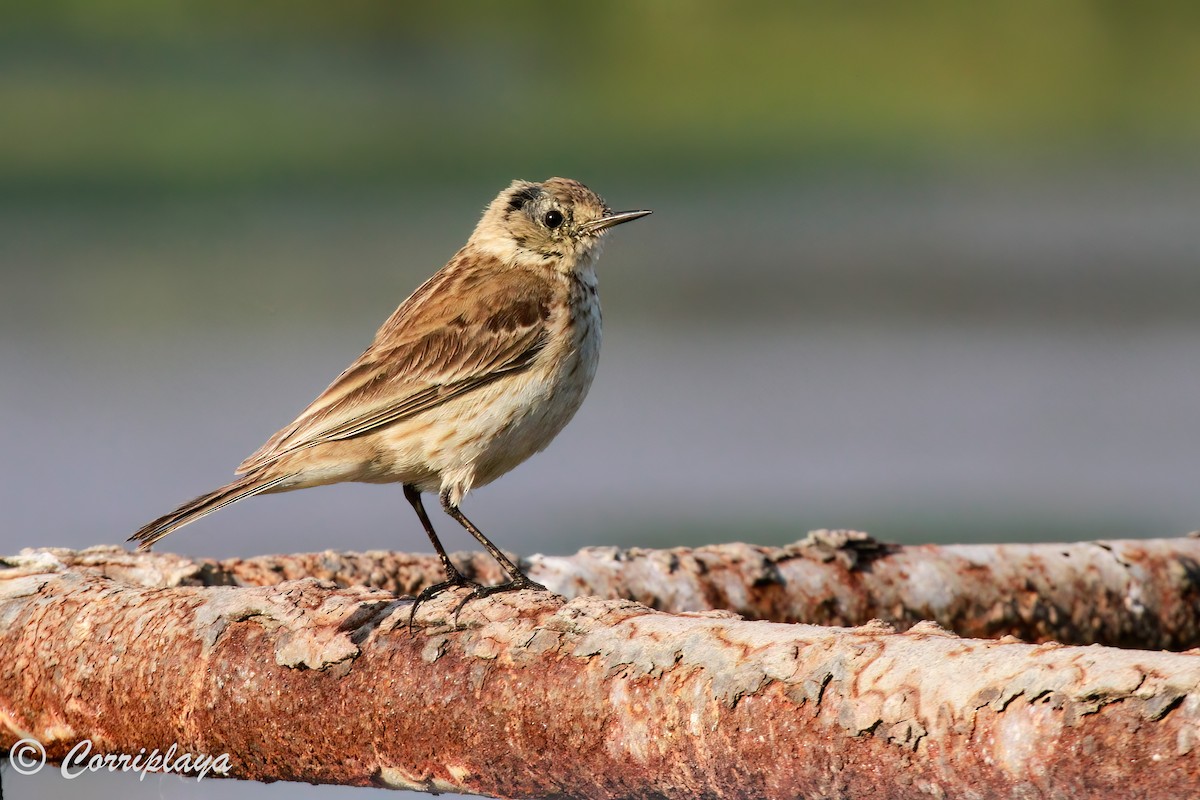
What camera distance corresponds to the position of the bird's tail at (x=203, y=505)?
5.09 m

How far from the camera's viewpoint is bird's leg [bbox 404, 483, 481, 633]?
172 inches

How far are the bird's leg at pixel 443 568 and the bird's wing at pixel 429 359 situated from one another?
0.39 m

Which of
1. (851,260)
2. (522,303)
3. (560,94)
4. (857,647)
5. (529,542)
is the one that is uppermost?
(560,94)

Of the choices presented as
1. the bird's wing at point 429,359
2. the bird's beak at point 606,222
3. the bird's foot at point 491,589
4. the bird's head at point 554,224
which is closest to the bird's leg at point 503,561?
the bird's foot at point 491,589

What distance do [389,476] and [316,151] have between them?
48.0ft

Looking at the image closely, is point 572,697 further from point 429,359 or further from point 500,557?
point 429,359

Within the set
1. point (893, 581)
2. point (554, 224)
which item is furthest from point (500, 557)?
point (554, 224)

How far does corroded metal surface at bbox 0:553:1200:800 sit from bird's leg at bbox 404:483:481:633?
56mm

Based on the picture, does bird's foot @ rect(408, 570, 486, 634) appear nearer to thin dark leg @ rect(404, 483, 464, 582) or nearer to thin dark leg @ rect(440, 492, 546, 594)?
thin dark leg @ rect(404, 483, 464, 582)

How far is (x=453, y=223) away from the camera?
57.4ft

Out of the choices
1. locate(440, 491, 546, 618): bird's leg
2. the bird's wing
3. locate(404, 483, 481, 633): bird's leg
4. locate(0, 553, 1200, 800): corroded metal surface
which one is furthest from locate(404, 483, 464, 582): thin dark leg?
locate(0, 553, 1200, 800): corroded metal surface

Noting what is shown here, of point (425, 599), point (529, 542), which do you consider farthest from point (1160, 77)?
point (425, 599)

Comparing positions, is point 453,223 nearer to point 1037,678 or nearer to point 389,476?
point 389,476

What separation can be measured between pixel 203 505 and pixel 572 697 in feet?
6.09
